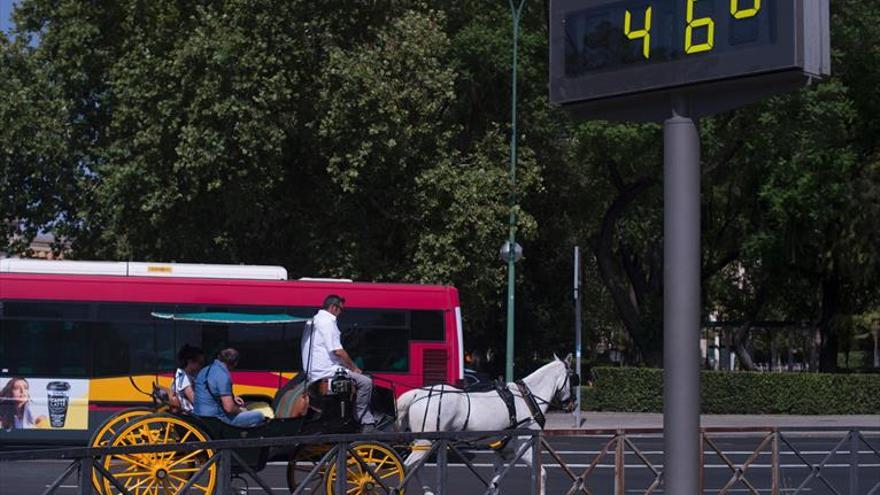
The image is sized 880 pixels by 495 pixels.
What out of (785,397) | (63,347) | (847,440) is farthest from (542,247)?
(847,440)

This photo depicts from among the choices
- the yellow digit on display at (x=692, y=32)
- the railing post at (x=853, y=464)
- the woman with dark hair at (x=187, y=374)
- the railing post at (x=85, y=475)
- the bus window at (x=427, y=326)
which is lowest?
the railing post at (x=853, y=464)

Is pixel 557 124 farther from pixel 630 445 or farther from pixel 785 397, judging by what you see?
pixel 630 445

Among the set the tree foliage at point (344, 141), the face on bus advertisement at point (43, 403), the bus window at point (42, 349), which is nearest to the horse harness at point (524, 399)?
the face on bus advertisement at point (43, 403)

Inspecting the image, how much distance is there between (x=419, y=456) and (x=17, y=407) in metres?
12.9

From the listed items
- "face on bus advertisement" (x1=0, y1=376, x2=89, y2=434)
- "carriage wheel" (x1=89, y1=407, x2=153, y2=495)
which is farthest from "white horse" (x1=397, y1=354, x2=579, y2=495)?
"face on bus advertisement" (x1=0, y1=376, x2=89, y2=434)

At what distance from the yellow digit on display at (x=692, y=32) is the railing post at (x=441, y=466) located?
4.15 meters

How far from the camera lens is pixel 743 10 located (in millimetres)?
7141

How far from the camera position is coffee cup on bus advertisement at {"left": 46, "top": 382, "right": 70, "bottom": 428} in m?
21.5

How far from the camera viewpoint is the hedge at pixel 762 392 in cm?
3581

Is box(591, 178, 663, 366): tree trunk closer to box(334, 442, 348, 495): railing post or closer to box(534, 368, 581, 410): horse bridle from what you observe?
box(534, 368, 581, 410): horse bridle

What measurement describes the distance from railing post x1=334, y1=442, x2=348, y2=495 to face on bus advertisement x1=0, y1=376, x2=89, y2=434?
12.8m

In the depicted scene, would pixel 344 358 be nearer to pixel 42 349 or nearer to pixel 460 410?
pixel 460 410

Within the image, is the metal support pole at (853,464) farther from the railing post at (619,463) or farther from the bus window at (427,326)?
the bus window at (427,326)

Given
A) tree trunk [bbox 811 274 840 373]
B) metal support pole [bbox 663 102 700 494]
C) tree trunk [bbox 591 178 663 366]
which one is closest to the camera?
metal support pole [bbox 663 102 700 494]
